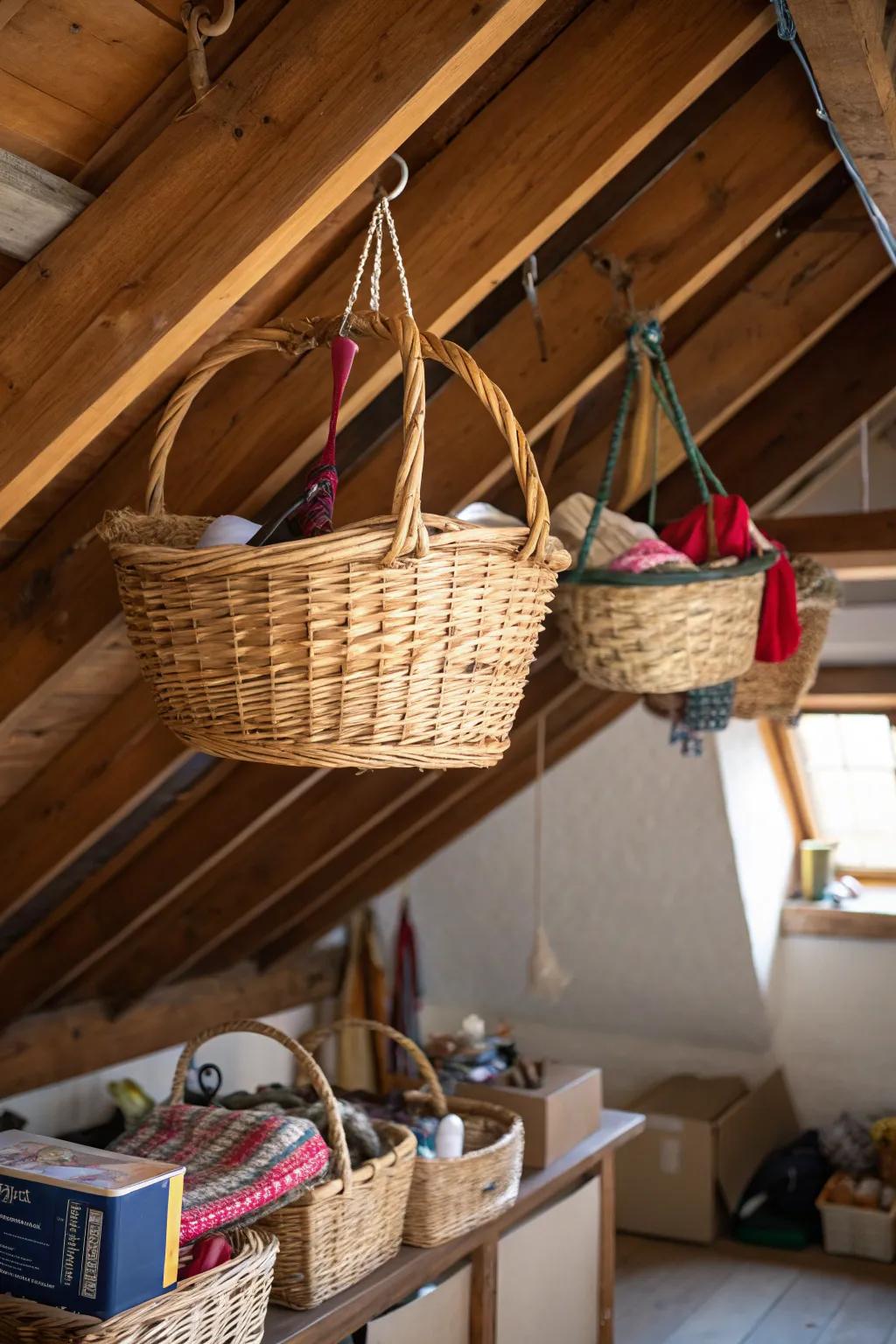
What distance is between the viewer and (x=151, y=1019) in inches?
163

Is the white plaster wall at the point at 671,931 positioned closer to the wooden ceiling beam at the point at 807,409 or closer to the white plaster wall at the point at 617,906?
the white plaster wall at the point at 617,906

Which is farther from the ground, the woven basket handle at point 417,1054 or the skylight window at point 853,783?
the skylight window at point 853,783

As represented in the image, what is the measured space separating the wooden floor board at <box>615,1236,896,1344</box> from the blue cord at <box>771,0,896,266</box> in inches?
119

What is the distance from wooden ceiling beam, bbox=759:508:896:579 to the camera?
3.13 meters

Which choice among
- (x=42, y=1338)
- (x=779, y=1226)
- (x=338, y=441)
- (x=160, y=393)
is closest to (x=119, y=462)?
(x=160, y=393)

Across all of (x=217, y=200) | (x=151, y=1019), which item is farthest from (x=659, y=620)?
(x=151, y=1019)

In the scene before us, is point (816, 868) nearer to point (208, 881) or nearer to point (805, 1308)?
point (805, 1308)

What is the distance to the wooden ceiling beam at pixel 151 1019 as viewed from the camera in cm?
369

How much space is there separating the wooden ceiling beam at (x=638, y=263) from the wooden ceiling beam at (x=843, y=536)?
0.98 metres

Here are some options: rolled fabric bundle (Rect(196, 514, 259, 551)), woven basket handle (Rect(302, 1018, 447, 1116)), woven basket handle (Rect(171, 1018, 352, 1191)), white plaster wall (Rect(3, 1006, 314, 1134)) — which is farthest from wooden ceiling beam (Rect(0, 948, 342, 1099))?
rolled fabric bundle (Rect(196, 514, 259, 551))

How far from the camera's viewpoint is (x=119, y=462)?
1854mm

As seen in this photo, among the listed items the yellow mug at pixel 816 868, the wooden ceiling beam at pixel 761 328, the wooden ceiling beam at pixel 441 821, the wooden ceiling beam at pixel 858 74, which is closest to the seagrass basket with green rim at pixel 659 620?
the wooden ceiling beam at pixel 858 74

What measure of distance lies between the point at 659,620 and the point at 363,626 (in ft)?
2.93

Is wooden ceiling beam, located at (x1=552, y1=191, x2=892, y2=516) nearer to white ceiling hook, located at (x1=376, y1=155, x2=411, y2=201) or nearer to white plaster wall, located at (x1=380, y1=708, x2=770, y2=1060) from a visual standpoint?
white ceiling hook, located at (x1=376, y1=155, x2=411, y2=201)
